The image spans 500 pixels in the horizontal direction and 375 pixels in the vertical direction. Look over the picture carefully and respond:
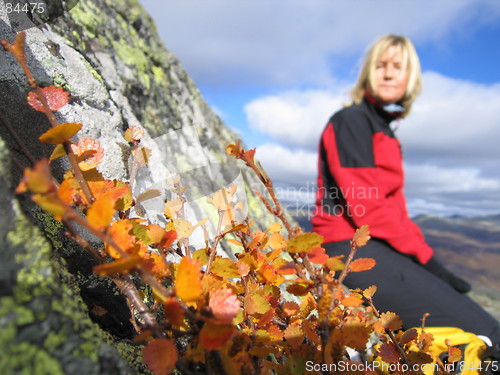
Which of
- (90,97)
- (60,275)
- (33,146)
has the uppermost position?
(90,97)

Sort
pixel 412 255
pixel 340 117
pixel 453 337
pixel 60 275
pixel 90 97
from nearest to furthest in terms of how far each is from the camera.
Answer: pixel 60 275, pixel 90 97, pixel 453 337, pixel 412 255, pixel 340 117

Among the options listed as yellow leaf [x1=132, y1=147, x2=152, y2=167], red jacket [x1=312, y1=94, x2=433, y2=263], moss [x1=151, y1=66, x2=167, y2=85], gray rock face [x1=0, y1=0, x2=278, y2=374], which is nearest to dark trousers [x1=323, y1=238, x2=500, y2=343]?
red jacket [x1=312, y1=94, x2=433, y2=263]

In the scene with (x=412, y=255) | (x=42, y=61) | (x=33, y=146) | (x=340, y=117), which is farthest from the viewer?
(x=340, y=117)

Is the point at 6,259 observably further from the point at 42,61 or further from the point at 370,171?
the point at 370,171

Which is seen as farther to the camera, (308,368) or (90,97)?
(90,97)

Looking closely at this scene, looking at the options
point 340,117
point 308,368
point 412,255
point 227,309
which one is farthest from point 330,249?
point 227,309

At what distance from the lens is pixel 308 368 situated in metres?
0.65

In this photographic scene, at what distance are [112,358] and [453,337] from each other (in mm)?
1887

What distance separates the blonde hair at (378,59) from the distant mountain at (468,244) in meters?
36.5

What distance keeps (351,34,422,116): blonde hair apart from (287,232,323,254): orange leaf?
2.92 meters

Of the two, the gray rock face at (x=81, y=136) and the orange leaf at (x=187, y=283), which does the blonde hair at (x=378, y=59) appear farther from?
the orange leaf at (x=187, y=283)

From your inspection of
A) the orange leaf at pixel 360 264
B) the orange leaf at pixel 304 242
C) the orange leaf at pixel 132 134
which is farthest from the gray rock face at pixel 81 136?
the orange leaf at pixel 360 264

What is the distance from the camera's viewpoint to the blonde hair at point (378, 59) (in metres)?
3.21

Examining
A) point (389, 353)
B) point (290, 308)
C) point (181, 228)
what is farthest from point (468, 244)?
point (181, 228)
